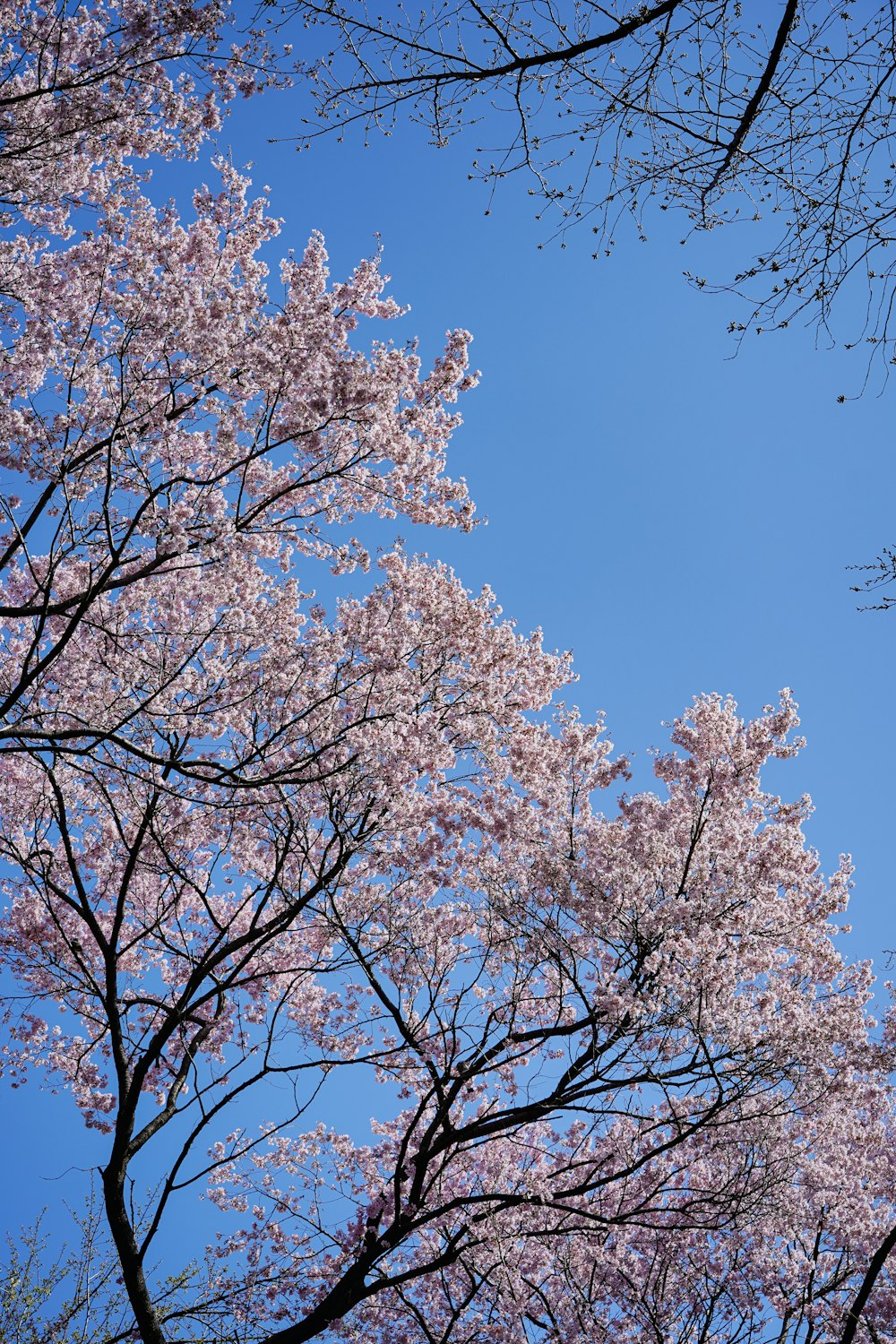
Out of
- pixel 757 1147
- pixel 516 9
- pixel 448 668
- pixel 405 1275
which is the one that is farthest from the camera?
pixel 448 668

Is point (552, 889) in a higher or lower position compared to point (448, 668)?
lower

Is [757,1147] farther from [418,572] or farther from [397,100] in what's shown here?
[397,100]

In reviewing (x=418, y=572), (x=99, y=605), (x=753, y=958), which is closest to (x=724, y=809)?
(x=753, y=958)

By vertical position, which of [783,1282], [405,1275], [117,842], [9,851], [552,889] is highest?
[117,842]

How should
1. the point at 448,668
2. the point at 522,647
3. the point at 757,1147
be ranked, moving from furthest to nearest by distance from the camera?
the point at 522,647, the point at 448,668, the point at 757,1147

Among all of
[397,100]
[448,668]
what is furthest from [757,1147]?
[397,100]

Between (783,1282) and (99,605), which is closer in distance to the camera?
(99,605)

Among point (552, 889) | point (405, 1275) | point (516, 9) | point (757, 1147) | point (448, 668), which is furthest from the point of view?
point (448, 668)

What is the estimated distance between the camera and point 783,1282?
38.3 feet

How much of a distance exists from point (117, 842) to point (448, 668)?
4.48 meters

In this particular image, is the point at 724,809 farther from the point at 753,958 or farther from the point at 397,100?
the point at 397,100

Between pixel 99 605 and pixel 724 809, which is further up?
pixel 99 605

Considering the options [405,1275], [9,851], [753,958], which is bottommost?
[405,1275]

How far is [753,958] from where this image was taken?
9.92 metres
